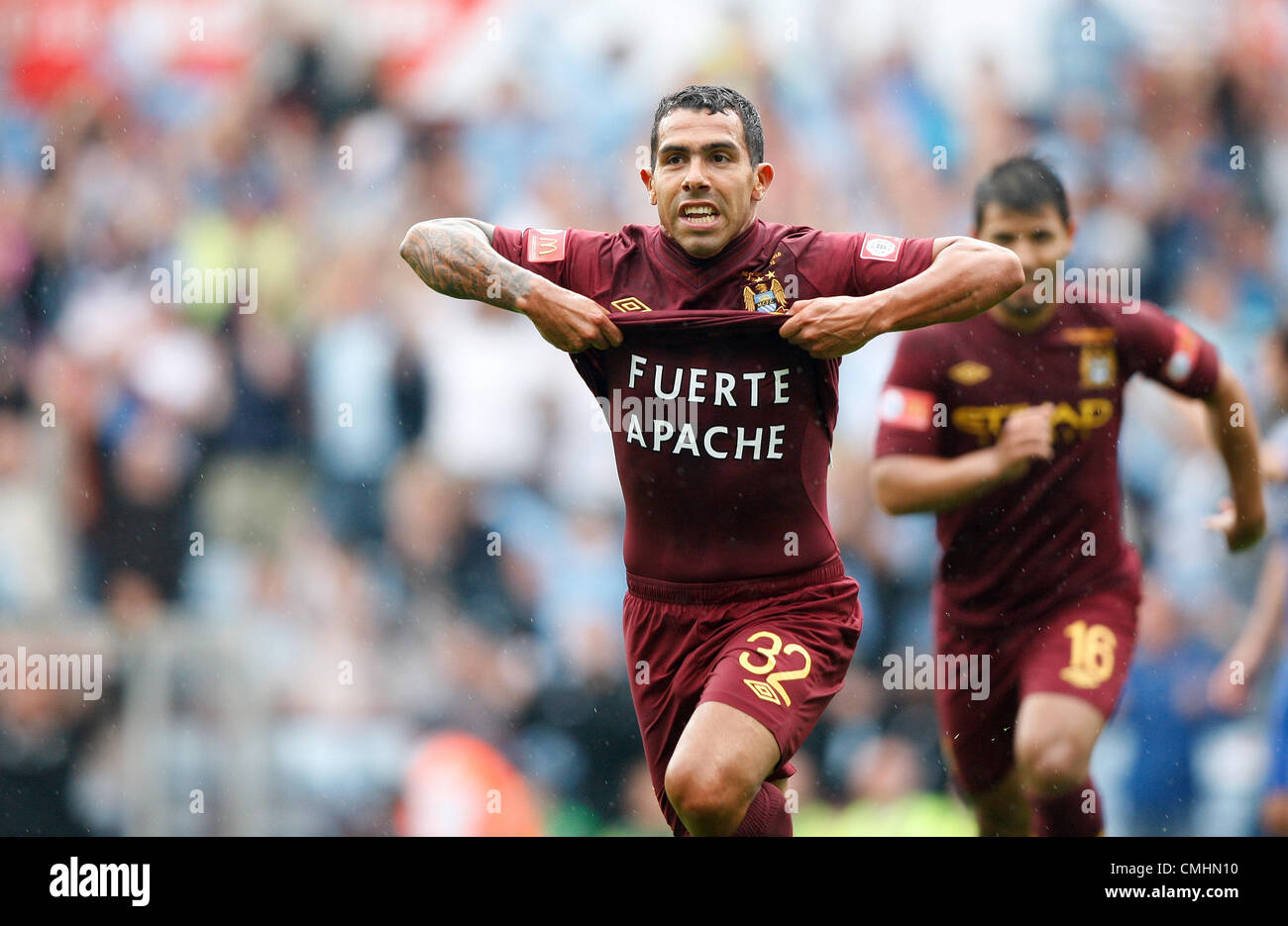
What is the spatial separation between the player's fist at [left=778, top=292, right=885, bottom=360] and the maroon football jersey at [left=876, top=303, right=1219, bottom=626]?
1.60 m

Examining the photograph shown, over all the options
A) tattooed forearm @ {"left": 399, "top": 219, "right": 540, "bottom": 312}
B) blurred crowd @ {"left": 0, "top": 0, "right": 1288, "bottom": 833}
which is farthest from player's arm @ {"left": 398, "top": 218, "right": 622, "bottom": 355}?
blurred crowd @ {"left": 0, "top": 0, "right": 1288, "bottom": 833}

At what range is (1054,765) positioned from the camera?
5.52m

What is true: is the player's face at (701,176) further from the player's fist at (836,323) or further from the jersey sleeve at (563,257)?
the player's fist at (836,323)

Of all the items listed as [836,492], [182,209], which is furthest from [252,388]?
[836,492]

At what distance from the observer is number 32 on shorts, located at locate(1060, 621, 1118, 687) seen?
568 cm

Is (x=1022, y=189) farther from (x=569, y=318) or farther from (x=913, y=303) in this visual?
(x=569, y=318)

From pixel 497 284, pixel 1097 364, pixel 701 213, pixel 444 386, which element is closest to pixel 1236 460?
pixel 1097 364

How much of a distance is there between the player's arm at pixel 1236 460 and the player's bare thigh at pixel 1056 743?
3.29 ft

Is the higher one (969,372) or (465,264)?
(465,264)

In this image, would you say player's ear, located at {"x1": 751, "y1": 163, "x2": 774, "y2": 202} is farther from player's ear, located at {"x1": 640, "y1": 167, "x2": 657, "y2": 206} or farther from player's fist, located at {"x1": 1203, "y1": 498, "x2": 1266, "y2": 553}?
player's fist, located at {"x1": 1203, "y1": 498, "x2": 1266, "y2": 553}

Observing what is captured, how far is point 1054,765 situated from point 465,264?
275cm

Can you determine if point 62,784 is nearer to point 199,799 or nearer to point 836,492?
point 199,799

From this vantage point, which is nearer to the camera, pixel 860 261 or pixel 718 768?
pixel 718 768

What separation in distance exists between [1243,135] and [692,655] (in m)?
5.86
